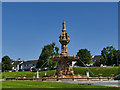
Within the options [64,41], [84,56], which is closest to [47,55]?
[84,56]

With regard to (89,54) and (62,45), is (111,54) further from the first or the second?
(62,45)

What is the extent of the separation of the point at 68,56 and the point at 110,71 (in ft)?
71.7

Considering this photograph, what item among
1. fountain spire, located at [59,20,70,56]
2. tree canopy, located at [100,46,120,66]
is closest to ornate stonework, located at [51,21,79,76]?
fountain spire, located at [59,20,70,56]

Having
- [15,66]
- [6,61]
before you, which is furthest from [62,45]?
[15,66]

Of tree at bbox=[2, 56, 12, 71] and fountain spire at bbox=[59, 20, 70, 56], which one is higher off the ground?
fountain spire at bbox=[59, 20, 70, 56]

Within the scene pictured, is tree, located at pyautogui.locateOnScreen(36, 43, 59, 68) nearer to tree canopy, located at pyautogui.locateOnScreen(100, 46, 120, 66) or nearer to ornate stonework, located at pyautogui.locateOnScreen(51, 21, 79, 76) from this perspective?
tree canopy, located at pyautogui.locateOnScreen(100, 46, 120, 66)

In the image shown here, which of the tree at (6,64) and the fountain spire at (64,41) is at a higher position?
the fountain spire at (64,41)

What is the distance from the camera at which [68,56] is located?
41.9 meters

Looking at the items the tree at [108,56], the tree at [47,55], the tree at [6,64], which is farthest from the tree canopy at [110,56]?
the tree at [6,64]

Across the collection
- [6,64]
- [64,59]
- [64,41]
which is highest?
[64,41]

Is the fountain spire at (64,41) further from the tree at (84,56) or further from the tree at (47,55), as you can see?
the tree at (84,56)

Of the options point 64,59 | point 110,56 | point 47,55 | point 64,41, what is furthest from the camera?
point 110,56

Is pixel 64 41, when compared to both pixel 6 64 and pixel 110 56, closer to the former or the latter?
pixel 110 56

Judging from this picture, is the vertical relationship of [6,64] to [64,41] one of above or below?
below
